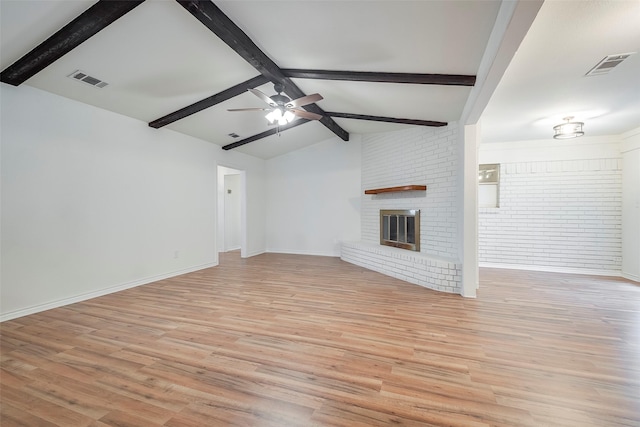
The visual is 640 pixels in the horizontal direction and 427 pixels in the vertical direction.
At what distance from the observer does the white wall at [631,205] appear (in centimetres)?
435

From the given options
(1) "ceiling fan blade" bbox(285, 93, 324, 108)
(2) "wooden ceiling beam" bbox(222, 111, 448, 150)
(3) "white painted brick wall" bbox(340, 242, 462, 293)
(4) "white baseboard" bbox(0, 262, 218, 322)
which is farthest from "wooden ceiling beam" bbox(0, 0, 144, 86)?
(3) "white painted brick wall" bbox(340, 242, 462, 293)

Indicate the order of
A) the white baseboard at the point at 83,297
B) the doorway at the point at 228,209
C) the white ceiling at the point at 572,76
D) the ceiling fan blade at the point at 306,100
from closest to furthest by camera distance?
1. the white ceiling at the point at 572,76
2. the white baseboard at the point at 83,297
3. the ceiling fan blade at the point at 306,100
4. the doorway at the point at 228,209

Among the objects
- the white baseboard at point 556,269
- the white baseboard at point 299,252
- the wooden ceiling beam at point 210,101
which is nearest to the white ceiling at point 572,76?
the white baseboard at point 556,269

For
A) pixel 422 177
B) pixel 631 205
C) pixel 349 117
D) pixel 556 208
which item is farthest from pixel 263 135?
pixel 631 205

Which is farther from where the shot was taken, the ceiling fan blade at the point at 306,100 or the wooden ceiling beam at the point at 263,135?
the wooden ceiling beam at the point at 263,135

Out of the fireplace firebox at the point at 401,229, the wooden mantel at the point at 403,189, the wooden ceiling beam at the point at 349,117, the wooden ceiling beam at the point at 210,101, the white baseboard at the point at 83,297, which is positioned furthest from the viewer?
the fireplace firebox at the point at 401,229

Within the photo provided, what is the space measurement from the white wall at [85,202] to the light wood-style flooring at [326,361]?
44 cm

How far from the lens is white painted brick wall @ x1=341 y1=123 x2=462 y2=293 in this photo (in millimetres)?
4059

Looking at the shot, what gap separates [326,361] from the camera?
200 centimetres

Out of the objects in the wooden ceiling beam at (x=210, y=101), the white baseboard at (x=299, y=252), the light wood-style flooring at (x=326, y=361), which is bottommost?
the light wood-style flooring at (x=326, y=361)

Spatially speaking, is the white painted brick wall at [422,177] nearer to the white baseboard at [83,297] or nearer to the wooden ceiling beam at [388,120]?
the wooden ceiling beam at [388,120]

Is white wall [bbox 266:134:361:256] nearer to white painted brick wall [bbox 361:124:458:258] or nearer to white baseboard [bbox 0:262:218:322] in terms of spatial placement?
white painted brick wall [bbox 361:124:458:258]

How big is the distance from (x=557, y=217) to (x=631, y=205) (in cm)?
98

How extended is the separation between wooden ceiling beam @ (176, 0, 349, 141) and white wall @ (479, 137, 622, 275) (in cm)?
451
